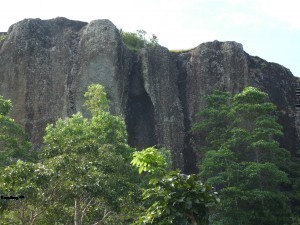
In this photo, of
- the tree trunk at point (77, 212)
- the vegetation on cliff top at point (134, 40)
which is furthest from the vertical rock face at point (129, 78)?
the tree trunk at point (77, 212)

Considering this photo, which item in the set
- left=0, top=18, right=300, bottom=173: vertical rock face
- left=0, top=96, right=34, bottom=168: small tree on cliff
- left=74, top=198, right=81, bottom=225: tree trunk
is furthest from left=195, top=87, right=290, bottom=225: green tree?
left=0, top=96, right=34, bottom=168: small tree on cliff

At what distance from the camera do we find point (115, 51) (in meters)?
27.7

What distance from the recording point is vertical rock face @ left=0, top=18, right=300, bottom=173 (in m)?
27.3

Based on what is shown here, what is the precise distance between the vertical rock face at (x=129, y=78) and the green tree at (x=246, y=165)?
14.2 feet

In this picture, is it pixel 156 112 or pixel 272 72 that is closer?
pixel 156 112

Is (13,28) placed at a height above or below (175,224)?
above

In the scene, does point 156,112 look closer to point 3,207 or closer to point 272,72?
point 272,72

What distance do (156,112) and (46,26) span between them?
858 cm

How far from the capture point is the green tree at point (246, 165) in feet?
64.0

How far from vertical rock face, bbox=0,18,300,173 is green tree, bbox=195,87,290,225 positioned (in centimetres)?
432

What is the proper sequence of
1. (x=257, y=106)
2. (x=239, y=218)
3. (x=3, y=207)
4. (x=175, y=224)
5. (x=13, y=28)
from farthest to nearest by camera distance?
(x=13, y=28) < (x=257, y=106) < (x=239, y=218) < (x=3, y=207) < (x=175, y=224)

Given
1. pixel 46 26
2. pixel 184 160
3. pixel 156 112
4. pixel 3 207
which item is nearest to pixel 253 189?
pixel 184 160

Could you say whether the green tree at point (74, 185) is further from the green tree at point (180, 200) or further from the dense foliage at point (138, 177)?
the green tree at point (180, 200)

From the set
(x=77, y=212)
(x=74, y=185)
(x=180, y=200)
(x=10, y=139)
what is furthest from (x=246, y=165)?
(x=180, y=200)
